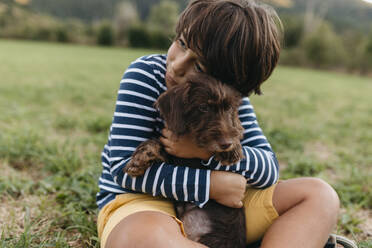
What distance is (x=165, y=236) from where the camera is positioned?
1.78m

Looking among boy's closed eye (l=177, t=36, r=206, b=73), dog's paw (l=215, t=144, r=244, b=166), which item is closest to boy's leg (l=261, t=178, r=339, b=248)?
dog's paw (l=215, t=144, r=244, b=166)

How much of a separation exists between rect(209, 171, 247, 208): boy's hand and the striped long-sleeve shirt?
6cm

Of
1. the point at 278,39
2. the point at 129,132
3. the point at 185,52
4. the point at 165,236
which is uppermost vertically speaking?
the point at 278,39

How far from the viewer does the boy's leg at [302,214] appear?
207 centimetres

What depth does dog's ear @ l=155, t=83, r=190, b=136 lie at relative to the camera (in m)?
1.96

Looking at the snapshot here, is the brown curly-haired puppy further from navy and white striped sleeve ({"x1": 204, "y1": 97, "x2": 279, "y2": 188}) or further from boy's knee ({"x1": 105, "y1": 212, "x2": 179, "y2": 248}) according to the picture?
boy's knee ({"x1": 105, "y1": 212, "x2": 179, "y2": 248})

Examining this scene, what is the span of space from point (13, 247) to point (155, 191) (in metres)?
1.05

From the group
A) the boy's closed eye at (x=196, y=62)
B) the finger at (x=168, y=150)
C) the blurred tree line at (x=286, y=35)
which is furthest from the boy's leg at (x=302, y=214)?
the blurred tree line at (x=286, y=35)

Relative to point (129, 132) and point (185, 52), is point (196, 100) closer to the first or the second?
point (185, 52)

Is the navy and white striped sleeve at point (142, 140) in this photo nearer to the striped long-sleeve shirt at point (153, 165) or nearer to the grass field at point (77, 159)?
the striped long-sleeve shirt at point (153, 165)

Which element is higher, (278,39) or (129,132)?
(278,39)

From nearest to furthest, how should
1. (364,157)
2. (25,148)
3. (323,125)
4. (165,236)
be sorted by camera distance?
1. (165,236)
2. (25,148)
3. (364,157)
4. (323,125)

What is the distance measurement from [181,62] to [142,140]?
1.96 feet

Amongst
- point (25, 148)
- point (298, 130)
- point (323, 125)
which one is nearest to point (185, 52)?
point (25, 148)
